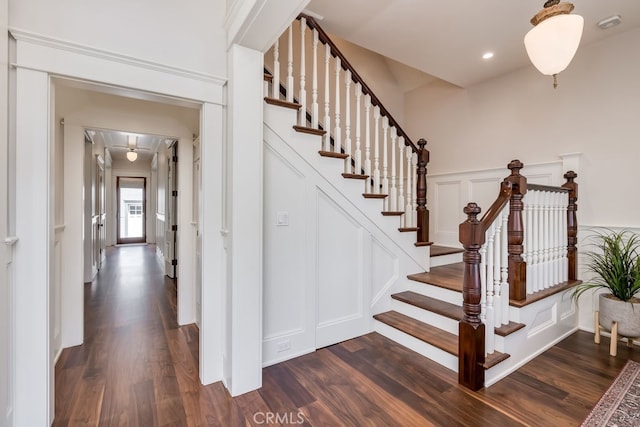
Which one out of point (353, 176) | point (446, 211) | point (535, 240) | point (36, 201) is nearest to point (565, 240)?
point (535, 240)

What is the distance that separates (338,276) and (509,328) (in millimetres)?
1326

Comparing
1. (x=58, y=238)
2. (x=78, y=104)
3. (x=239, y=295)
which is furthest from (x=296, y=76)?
(x=58, y=238)

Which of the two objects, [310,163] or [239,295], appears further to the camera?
[310,163]

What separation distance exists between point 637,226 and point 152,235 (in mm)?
10740

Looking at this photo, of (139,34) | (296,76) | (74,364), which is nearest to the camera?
(139,34)

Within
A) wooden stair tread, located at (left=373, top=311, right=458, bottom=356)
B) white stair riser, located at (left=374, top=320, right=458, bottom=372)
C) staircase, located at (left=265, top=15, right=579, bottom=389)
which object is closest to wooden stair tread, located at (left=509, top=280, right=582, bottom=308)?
staircase, located at (left=265, top=15, right=579, bottom=389)

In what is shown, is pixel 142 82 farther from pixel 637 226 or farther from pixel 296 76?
pixel 637 226

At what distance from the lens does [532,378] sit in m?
2.02

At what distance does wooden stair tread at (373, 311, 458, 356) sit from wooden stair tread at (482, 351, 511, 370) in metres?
0.19

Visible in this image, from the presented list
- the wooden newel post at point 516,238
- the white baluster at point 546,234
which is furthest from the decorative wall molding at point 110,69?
the white baluster at point 546,234

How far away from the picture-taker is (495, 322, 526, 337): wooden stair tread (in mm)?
2037

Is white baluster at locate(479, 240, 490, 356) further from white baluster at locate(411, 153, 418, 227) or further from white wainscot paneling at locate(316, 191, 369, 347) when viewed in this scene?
white baluster at locate(411, 153, 418, 227)

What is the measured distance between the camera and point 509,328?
210cm
